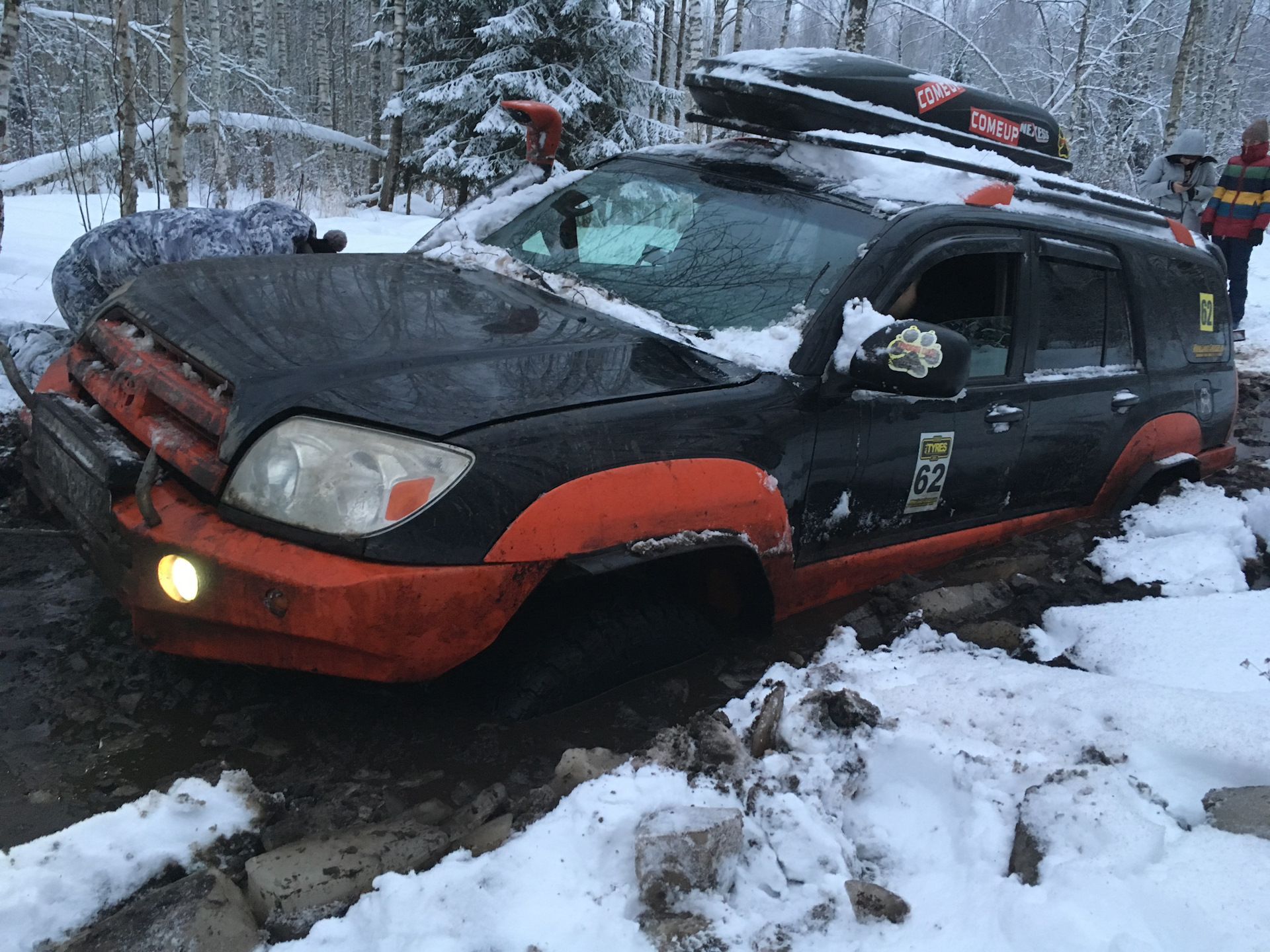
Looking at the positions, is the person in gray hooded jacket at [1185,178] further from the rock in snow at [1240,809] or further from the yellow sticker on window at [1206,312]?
the rock in snow at [1240,809]

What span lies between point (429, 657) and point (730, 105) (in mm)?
2247

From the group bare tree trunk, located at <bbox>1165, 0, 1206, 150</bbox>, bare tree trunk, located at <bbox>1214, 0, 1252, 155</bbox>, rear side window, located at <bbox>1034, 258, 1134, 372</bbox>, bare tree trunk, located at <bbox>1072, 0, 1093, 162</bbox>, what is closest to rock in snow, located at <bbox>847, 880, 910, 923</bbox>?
rear side window, located at <bbox>1034, 258, 1134, 372</bbox>

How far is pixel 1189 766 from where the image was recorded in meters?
2.05

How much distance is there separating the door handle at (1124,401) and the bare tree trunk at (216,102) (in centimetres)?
1294

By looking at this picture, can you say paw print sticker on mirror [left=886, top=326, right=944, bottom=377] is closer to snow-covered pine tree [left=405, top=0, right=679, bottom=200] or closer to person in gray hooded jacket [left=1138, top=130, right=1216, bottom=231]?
person in gray hooded jacket [left=1138, top=130, right=1216, bottom=231]

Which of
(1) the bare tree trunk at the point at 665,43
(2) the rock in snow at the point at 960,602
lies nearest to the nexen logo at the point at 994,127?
(2) the rock in snow at the point at 960,602

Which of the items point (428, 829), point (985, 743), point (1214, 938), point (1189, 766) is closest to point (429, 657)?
point (428, 829)

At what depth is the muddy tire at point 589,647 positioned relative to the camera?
2.23 meters

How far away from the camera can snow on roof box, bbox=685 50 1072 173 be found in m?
3.12

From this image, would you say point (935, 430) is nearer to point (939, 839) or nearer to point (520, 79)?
point (939, 839)

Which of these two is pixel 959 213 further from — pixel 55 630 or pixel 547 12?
pixel 547 12

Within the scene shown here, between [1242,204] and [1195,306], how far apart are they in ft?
20.9

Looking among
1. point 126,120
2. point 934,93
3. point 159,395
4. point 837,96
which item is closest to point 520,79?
point 126,120

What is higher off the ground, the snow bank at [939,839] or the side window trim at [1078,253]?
the side window trim at [1078,253]
